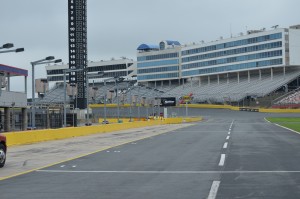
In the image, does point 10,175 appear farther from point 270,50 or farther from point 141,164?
point 270,50

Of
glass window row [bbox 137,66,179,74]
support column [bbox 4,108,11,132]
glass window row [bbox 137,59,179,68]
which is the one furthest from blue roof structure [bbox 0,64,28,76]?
glass window row [bbox 137,66,179,74]

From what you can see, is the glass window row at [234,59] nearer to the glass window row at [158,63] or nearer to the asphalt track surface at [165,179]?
the glass window row at [158,63]

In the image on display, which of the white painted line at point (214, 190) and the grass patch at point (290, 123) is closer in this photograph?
the white painted line at point (214, 190)

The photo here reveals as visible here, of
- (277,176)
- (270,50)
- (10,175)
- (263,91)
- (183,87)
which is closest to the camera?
(277,176)

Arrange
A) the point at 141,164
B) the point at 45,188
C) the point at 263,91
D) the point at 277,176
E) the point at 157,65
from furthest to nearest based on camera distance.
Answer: the point at 157,65 → the point at 263,91 → the point at 141,164 → the point at 277,176 → the point at 45,188

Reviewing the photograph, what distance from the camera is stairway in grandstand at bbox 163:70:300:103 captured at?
10798cm

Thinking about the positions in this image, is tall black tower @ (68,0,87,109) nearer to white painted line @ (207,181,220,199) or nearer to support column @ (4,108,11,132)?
support column @ (4,108,11,132)

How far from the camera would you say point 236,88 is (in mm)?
116688

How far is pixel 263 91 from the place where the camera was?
4186 inches

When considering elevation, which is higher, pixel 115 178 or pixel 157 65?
pixel 157 65

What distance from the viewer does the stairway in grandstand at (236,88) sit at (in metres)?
108

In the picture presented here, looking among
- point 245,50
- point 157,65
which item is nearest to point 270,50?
point 245,50

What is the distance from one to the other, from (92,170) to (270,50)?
107 meters

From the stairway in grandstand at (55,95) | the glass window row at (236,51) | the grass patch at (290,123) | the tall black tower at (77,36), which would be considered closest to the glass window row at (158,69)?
the glass window row at (236,51)
